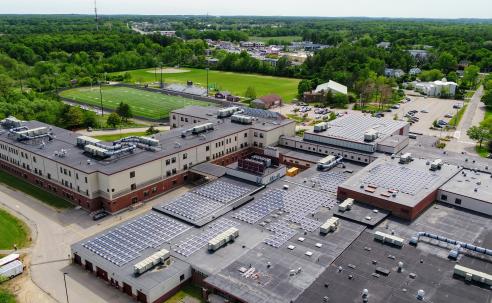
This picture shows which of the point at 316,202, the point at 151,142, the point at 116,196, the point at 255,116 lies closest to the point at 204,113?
the point at 255,116

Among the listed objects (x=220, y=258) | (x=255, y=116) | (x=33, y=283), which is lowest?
Result: (x=33, y=283)

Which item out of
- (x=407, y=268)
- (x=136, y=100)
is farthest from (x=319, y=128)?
(x=136, y=100)

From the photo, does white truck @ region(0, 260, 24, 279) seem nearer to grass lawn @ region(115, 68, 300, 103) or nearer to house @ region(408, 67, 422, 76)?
grass lawn @ region(115, 68, 300, 103)

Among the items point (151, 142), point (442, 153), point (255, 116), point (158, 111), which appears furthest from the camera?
point (158, 111)

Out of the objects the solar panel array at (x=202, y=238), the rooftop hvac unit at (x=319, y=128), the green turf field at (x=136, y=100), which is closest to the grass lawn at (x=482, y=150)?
the rooftop hvac unit at (x=319, y=128)

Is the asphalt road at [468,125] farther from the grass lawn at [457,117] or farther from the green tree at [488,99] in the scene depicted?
the green tree at [488,99]

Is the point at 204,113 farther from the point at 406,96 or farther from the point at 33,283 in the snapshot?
the point at 406,96

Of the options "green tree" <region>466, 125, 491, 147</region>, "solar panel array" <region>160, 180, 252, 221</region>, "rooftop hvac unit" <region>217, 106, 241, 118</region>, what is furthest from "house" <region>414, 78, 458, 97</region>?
"solar panel array" <region>160, 180, 252, 221</region>
